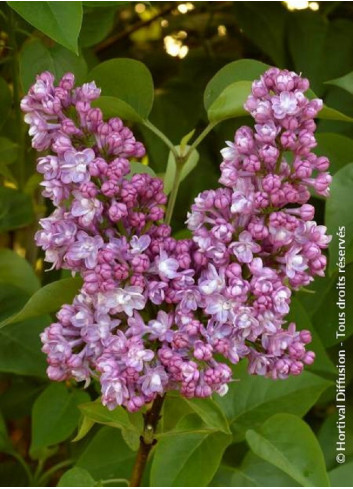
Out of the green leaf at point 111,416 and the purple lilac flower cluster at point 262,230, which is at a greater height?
the purple lilac flower cluster at point 262,230

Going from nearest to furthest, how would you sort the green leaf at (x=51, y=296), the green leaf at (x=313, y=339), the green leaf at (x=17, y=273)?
1. the green leaf at (x=51, y=296)
2. the green leaf at (x=313, y=339)
3. the green leaf at (x=17, y=273)

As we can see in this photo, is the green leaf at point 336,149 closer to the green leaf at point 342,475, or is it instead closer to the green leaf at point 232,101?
the green leaf at point 232,101

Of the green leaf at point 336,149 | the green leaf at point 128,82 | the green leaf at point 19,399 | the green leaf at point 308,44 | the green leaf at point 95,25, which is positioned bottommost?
the green leaf at point 19,399

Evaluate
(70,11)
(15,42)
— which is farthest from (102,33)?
(70,11)

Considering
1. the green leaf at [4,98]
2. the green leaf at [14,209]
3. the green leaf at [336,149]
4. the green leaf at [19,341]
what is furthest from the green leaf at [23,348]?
the green leaf at [336,149]

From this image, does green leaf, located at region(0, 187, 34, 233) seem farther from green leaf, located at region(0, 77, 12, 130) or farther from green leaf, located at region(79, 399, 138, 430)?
green leaf, located at region(79, 399, 138, 430)

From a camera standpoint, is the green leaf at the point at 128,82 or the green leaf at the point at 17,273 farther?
the green leaf at the point at 17,273

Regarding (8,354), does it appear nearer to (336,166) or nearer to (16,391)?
(16,391)

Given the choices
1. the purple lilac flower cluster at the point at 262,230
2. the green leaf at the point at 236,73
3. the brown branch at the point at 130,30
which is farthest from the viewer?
the brown branch at the point at 130,30
